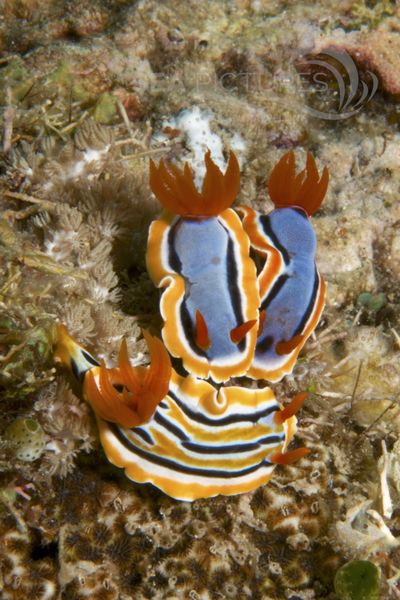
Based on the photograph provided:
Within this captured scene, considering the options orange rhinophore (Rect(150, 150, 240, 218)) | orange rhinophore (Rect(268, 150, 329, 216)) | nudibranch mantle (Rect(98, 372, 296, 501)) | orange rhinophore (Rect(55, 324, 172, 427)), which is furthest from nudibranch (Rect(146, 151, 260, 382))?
orange rhinophore (Rect(268, 150, 329, 216))

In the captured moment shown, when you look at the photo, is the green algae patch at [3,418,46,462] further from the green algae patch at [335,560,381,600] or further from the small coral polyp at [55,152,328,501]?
the green algae patch at [335,560,381,600]

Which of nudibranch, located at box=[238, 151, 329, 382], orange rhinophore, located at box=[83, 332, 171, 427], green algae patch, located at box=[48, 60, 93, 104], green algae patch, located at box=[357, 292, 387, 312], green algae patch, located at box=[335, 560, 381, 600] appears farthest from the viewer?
green algae patch, located at box=[357, 292, 387, 312]

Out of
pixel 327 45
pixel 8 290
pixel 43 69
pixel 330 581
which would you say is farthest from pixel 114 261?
pixel 327 45

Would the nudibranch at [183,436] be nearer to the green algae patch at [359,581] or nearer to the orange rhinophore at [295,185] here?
the green algae patch at [359,581]

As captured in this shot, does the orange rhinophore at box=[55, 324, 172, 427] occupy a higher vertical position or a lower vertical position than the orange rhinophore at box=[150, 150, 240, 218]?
lower

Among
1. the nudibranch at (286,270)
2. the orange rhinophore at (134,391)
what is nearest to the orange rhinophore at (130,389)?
the orange rhinophore at (134,391)

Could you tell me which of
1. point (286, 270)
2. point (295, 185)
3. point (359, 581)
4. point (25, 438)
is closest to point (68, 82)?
point (295, 185)

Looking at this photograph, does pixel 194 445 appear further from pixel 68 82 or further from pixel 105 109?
pixel 68 82
